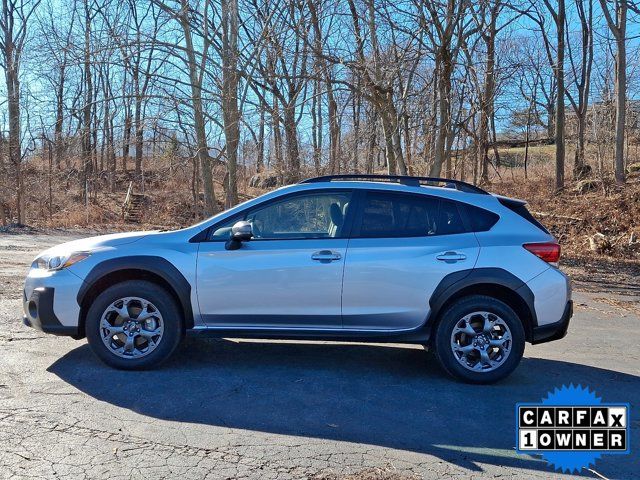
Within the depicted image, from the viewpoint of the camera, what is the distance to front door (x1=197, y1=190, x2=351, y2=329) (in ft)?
17.2

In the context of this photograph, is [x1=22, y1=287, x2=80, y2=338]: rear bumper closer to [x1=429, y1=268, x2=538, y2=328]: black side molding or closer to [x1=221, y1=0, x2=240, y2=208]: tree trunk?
[x1=429, y1=268, x2=538, y2=328]: black side molding

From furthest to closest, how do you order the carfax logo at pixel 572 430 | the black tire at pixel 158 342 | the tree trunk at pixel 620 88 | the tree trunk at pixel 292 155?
1. the tree trunk at pixel 620 88
2. the tree trunk at pixel 292 155
3. the black tire at pixel 158 342
4. the carfax logo at pixel 572 430

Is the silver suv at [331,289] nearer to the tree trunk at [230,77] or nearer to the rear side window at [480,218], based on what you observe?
the rear side window at [480,218]

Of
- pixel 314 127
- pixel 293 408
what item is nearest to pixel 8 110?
pixel 314 127

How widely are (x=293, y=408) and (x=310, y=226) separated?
172 centimetres

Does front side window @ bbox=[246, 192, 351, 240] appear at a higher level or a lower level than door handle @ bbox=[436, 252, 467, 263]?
higher

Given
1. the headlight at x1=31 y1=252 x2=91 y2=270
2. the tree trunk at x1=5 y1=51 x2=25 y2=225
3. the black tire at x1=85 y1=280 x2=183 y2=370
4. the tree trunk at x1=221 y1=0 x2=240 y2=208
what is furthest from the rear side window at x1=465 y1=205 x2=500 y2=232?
the tree trunk at x1=5 y1=51 x2=25 y2=225

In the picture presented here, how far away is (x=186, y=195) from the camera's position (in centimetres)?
2864

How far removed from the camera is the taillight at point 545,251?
17.3 feet

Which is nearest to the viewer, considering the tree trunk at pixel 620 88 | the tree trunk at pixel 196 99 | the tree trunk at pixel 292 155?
the tree trunk at pixel 196 99

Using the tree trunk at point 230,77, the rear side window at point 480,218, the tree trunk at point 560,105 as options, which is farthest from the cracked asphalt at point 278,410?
the tree trunk at point 560,105

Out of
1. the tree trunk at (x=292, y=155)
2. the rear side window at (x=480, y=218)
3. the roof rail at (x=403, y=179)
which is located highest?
the tree trunk at (x=292, y=155)

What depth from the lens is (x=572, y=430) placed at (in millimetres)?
3973

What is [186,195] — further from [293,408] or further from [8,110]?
[293,408]
